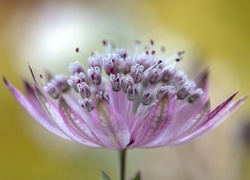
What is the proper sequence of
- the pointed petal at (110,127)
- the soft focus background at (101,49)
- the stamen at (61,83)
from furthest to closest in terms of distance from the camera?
the soft focus background at (101,49), the stamen at (61,83), the pointed petal at (110,127)

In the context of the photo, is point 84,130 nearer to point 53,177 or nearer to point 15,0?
point 53,177

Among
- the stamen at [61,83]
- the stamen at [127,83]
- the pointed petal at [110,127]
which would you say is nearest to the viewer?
the pointed petal at [110,127]

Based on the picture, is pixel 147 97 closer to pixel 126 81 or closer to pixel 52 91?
pixel 126 81

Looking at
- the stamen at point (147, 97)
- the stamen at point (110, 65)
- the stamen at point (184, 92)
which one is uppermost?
the stamen at point (110, 65)

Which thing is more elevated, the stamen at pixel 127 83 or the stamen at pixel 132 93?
the stamen at pixel 127 83

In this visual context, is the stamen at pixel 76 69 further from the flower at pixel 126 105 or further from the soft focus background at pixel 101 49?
the soft focus background at pixel 101 49

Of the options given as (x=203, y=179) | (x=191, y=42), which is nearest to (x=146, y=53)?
(x=203, y=179)

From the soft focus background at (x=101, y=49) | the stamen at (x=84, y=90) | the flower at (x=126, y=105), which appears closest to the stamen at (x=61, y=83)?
the flower at (x=126, y=105)
